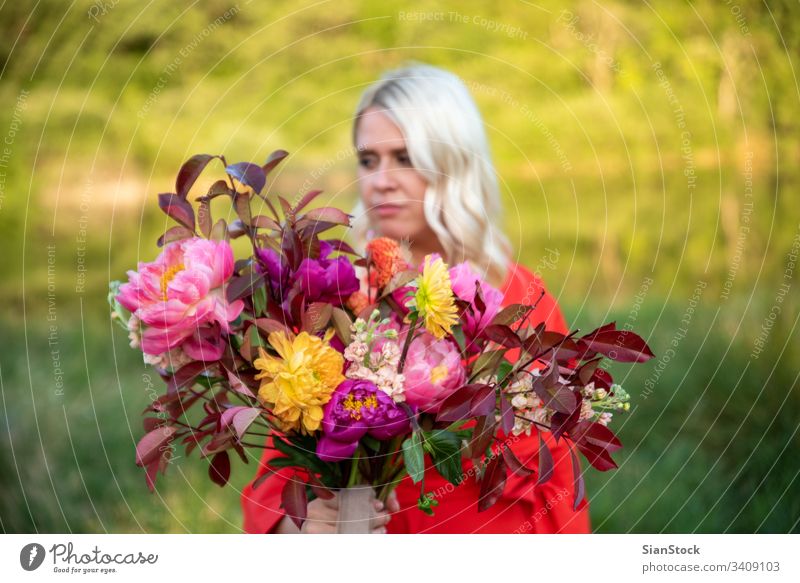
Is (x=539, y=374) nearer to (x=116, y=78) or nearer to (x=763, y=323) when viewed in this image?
(x=763, y=323)

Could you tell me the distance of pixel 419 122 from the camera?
1.59 m

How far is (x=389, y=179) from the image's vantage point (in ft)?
5.30

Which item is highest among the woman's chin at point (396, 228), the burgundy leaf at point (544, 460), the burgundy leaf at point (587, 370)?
the woman's chin at point (396, 228)

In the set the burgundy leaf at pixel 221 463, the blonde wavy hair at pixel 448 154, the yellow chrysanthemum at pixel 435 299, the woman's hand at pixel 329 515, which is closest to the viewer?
the yellow chrysanthemum at pixel 435 299

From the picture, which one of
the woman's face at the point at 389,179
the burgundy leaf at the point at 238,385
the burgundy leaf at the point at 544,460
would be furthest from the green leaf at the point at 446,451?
the woman's face at the point at 389,179

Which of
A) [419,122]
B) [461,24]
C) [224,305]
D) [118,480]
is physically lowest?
[118,480]

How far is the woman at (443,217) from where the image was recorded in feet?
4.65

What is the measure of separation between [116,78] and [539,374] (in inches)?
108

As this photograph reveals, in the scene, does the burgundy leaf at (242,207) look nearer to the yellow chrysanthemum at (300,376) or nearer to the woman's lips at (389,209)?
the yellow chrysanthemum at (300,376)

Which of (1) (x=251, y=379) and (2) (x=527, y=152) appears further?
(2) (x=527, y=152)

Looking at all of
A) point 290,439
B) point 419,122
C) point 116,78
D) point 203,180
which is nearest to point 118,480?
point 203,180

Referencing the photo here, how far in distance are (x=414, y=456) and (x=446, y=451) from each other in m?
0.05

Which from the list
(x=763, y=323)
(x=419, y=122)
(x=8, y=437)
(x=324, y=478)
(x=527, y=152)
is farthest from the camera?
(x=527, y=152)

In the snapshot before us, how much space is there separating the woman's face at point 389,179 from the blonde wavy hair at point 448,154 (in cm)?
2
